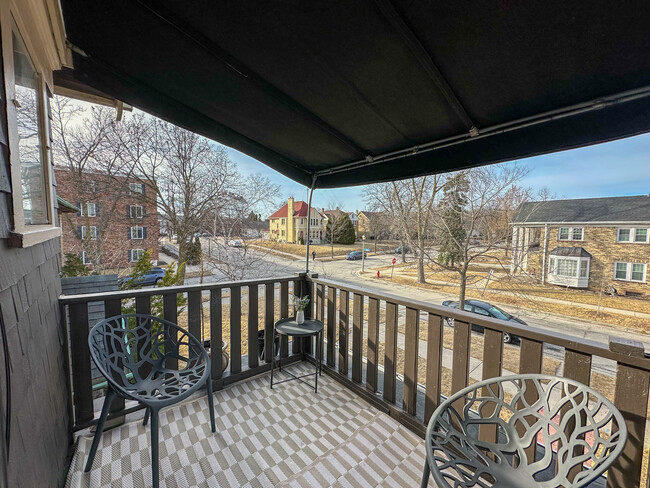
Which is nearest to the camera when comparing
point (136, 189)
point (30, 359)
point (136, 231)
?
point (30, 359)

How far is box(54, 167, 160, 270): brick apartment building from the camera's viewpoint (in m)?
7.39

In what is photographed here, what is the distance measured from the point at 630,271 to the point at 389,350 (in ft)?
43.0

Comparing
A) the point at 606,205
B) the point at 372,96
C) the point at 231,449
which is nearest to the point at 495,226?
the point at 606,205

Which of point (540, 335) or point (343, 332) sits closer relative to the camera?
point (540, 335)

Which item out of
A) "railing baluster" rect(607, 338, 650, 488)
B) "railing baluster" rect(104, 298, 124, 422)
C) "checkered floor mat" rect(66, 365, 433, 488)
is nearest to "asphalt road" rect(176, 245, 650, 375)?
"checkered floor mat" rect(66, 365, 433, 488)

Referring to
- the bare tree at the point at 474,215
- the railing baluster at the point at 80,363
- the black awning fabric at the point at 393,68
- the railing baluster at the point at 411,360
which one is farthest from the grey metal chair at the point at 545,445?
the bare tree at the point at 474,215

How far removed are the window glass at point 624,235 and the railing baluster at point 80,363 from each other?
1500 centimetres

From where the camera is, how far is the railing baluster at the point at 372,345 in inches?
83.5

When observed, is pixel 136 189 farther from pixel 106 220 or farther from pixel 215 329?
pixel 215 329

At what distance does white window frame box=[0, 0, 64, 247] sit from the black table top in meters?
1.65

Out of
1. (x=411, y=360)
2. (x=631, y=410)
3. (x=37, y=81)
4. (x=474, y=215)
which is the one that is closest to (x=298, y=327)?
(x=411, y=360)

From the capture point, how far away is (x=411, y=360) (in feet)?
6.26

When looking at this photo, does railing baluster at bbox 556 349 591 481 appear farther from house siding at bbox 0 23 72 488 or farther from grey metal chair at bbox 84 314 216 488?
house siding at bbox 0 23 72 488

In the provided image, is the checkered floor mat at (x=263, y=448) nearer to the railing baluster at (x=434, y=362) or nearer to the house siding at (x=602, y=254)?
the railing baluster at (x=434, y=362)
